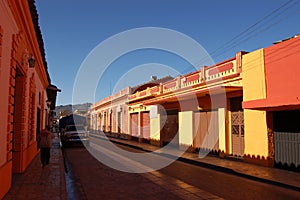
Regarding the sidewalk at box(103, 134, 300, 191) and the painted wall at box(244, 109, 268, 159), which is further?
the painted wall at box(244, 109, 268, 159)

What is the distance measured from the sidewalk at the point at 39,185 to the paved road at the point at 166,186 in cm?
41

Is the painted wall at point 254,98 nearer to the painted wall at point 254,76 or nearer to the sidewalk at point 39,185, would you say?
the painted wall at point 254,76

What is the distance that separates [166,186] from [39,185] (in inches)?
133

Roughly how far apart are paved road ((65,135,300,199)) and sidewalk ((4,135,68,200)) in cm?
41

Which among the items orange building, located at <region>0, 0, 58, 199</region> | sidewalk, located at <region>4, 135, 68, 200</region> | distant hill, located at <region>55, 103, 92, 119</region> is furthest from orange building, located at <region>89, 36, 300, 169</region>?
distant hill, located at <region>55, 103, 92, 119</region>

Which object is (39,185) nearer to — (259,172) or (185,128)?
(259,172)

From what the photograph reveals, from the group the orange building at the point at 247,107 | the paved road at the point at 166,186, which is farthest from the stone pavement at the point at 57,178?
the orange building at the point at 247,107

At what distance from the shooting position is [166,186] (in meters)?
8.05

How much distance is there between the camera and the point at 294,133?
1059cm

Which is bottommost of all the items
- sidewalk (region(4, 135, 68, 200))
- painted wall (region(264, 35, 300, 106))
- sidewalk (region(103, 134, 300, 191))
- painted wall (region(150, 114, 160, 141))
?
sidewalk (region(103, 134, 300, 191))

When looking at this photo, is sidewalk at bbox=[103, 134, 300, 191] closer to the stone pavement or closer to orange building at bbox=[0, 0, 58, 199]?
the stone pavement

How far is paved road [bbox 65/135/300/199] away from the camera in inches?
279

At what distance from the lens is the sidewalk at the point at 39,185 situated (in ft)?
20.9

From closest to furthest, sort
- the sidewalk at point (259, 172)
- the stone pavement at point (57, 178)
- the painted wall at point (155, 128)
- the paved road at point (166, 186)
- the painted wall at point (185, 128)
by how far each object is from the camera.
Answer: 1. the stone pavement at point (57, 178)
2. the paved road at point (166, 186)
3. the sidewalk at point (259, 172)
4. the painted wall at point (185, 128)
5. the painted wall at point (155, 128)
